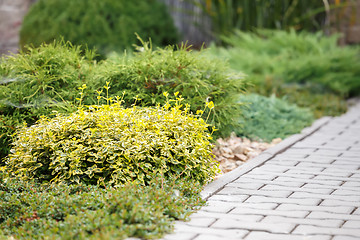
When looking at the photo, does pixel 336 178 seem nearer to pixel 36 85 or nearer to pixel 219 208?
pixel 219 208

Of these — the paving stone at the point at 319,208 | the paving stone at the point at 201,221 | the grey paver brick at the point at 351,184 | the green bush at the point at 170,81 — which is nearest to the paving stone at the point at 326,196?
the paving stone at the point at 319,208

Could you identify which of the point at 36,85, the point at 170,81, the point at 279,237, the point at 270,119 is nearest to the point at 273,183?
the point at 279,237

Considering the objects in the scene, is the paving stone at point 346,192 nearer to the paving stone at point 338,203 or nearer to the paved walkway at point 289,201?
the paved walkway at point 289,201

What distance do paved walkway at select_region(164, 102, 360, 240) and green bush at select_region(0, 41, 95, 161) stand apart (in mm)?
1776

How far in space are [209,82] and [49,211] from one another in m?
2.38

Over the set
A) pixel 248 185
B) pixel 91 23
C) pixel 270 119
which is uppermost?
pixel 91 23

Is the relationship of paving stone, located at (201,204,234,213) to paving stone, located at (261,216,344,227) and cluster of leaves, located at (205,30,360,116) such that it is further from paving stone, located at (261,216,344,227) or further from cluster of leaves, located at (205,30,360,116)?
cluster of leaves, located at (205,30,360,116)

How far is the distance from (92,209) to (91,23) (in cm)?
682

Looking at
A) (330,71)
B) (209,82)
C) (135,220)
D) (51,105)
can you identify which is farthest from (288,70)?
(135,220)

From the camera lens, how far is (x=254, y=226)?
3.29 metres

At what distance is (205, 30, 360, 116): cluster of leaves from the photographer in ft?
27.8

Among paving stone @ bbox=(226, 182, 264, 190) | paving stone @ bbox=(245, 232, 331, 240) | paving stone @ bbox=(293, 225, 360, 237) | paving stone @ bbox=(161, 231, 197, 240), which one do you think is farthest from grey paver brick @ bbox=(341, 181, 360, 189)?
paving stone @ bbox=(161, 231, 197, 240)

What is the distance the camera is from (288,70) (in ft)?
29.2

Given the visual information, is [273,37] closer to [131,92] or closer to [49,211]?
[131,92]
